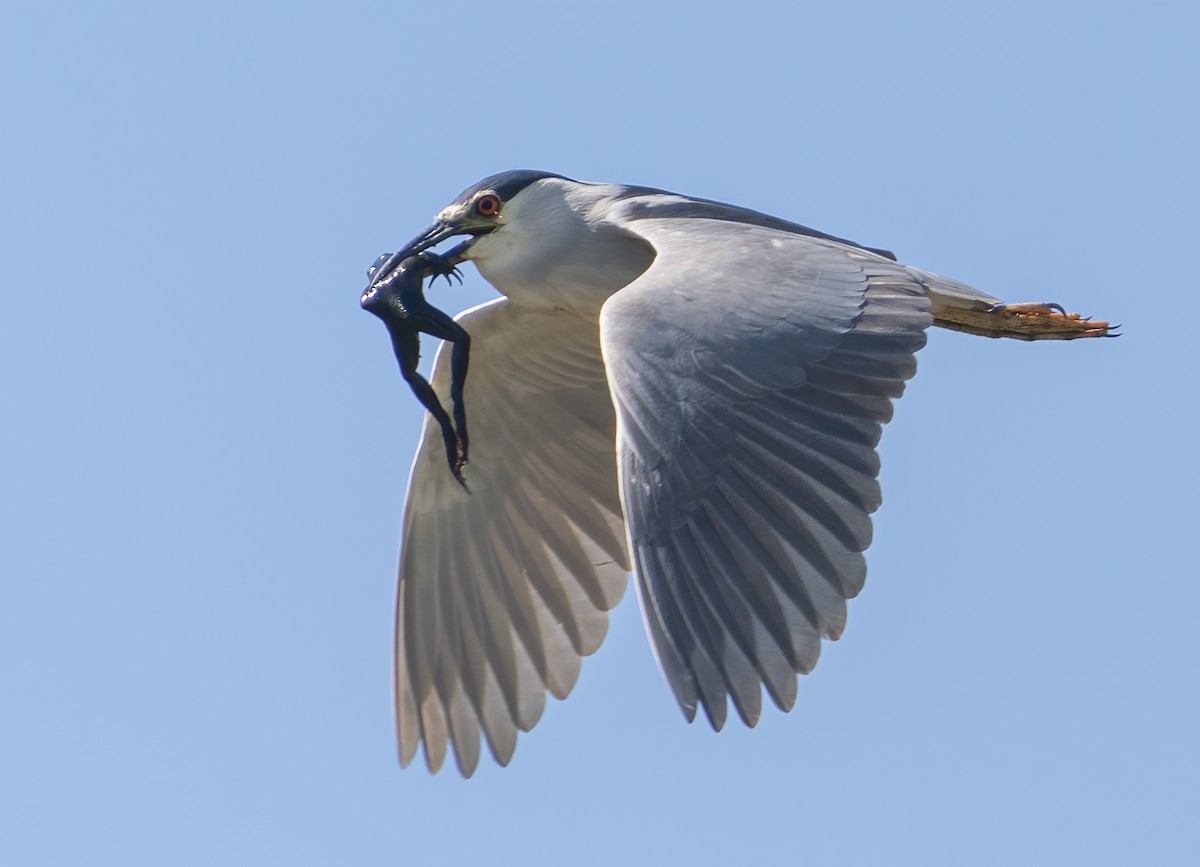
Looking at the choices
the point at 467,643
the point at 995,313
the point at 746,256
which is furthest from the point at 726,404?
the point at 467,643

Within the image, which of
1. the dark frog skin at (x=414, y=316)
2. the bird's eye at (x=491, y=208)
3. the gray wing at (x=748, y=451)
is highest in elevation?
the bird's eye at (x=491, y=208)

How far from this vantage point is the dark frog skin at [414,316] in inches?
313

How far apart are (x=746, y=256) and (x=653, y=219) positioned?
25.8 inches

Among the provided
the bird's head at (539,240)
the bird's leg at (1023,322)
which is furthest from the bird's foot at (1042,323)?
the bird's head at (539,240)

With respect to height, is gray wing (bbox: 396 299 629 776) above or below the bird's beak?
below

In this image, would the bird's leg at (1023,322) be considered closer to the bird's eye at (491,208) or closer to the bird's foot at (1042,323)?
the bird's foot at (1042,323)

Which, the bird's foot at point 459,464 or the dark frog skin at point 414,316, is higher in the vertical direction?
the dark frog skin at point 414,316

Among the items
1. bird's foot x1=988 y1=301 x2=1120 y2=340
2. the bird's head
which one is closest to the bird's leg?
bird's foot x1=988 y1=301 x2=1120 y2=340

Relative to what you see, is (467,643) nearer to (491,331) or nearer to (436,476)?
(436,476)

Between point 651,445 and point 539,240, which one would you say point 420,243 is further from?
point 651,445

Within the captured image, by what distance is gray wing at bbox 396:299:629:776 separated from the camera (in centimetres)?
860

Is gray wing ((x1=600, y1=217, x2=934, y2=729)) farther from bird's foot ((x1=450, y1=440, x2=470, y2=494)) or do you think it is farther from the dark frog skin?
bird's foot ((x1=450, y1=440, x2=470, y2=494))

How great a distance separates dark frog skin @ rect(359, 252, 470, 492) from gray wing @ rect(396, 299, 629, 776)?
274 millimetres

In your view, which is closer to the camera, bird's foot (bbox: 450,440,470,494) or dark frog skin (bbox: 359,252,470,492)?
dark frog skin (bbox: 359,252,470,492)
